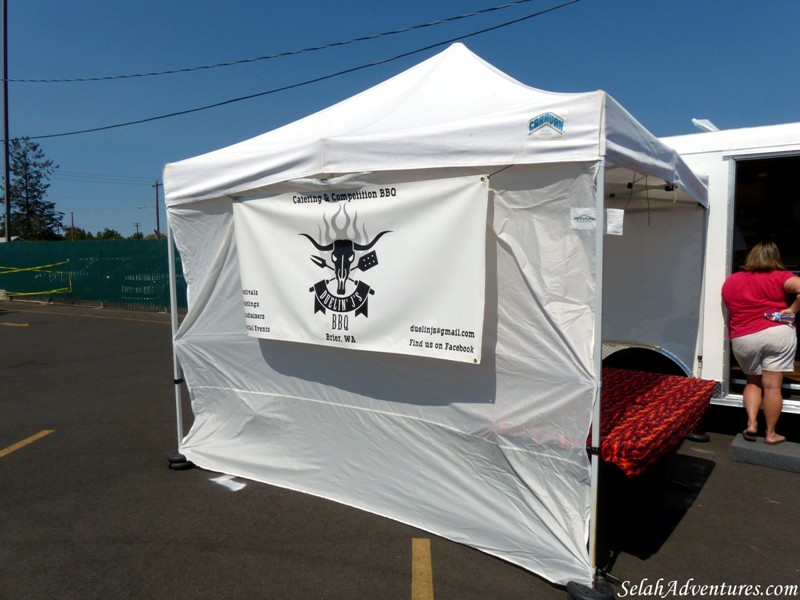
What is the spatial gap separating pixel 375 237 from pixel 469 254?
2.12ft

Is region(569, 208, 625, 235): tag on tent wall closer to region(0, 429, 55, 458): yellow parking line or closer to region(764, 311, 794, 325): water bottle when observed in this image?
region(764, 311, 794, 325): water bottle

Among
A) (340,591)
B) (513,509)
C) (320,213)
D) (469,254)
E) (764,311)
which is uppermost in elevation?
(320,213)

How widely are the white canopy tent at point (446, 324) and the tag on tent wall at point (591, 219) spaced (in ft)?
0.03

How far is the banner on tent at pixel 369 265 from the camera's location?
3189 mm

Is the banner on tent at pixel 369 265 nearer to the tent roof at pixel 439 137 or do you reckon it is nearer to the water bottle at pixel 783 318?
the tent roof at pixel 439 137

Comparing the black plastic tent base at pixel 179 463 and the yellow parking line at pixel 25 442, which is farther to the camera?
the yellow parking line at pixel 25 442

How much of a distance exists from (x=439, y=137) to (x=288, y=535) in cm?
246

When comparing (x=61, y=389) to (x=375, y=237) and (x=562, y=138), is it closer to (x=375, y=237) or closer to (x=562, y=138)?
(x=375, y=237)

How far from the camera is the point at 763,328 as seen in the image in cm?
473

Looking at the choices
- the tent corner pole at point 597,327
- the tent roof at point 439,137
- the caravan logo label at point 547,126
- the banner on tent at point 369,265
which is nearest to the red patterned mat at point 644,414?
the tent corner pole at point 597,327

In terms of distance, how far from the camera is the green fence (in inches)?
670

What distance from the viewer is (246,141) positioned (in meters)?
4.37

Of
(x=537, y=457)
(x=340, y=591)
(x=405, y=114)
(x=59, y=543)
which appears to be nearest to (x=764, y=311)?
(x=537, y=457)

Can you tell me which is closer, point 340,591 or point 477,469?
point 340,591
